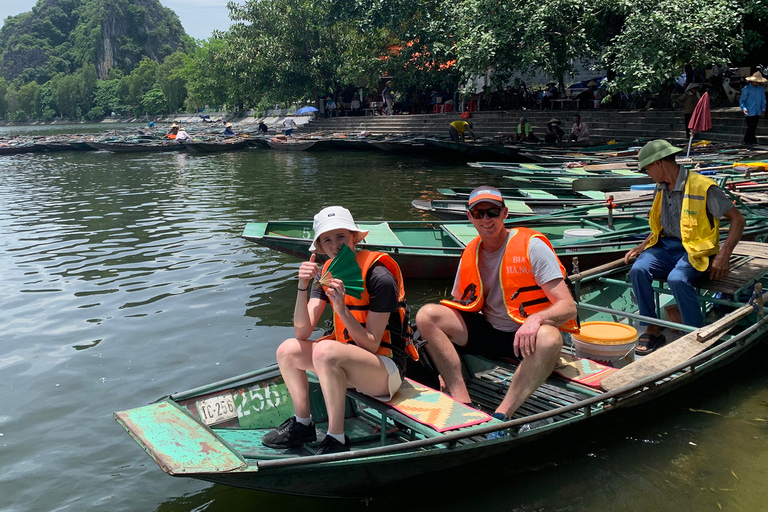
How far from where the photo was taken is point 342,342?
366 cm

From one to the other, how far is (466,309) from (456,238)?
4244 millimetres

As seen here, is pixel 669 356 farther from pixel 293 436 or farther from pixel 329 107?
pixel 329 107

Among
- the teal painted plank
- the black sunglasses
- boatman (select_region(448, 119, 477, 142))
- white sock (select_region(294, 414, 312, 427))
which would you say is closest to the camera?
the teal painted plank

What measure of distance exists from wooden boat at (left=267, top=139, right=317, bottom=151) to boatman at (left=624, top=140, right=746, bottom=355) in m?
27.0

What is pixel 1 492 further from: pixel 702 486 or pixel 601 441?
pixel 702 486

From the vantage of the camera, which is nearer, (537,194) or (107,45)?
(537,194)

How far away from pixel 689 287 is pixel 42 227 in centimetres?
1339

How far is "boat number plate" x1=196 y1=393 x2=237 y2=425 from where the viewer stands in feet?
13.8

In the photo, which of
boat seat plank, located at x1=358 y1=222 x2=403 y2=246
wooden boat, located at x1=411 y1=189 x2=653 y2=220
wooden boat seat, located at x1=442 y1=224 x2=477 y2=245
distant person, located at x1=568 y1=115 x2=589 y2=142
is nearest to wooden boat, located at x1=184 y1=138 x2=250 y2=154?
distant person, located at x1=568 y1=115 x2=589 y2=142

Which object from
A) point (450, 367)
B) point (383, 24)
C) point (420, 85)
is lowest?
point (450, 367)

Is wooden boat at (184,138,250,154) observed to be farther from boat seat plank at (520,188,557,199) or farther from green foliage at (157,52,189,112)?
green foliage at (157,52,189,112)

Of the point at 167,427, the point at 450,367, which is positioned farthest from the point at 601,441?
the point at 167,427

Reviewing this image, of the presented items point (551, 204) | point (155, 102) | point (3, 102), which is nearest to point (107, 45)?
point (3, 102)

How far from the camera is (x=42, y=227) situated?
45.7 ft
